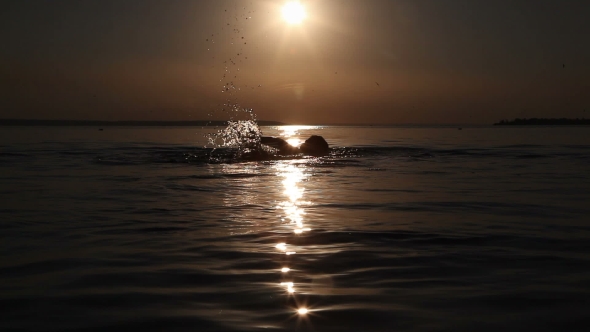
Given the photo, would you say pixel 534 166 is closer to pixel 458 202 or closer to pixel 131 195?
pixel 458 202

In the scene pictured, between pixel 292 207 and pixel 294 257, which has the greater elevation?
pixel 292 207

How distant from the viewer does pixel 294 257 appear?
24.6 ft

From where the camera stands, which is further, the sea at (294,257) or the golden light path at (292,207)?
the golden light path at (292,207)

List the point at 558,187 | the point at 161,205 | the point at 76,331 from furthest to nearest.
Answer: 1. the point at 558,187
2. the point at 161,205
3. the point at 76,331

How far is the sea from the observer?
520 centimetres

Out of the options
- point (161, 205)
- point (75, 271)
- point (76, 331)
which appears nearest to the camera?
point (76, 331)

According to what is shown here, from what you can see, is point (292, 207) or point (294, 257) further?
point (292, 207)

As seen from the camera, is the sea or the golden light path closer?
the sea

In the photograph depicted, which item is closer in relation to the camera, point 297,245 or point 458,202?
point 297,245

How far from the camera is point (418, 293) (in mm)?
5848

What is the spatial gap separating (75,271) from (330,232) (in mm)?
3904

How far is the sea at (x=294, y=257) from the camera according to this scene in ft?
17.0

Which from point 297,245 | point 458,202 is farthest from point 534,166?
point 297,245

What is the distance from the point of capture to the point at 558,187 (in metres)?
15.6
